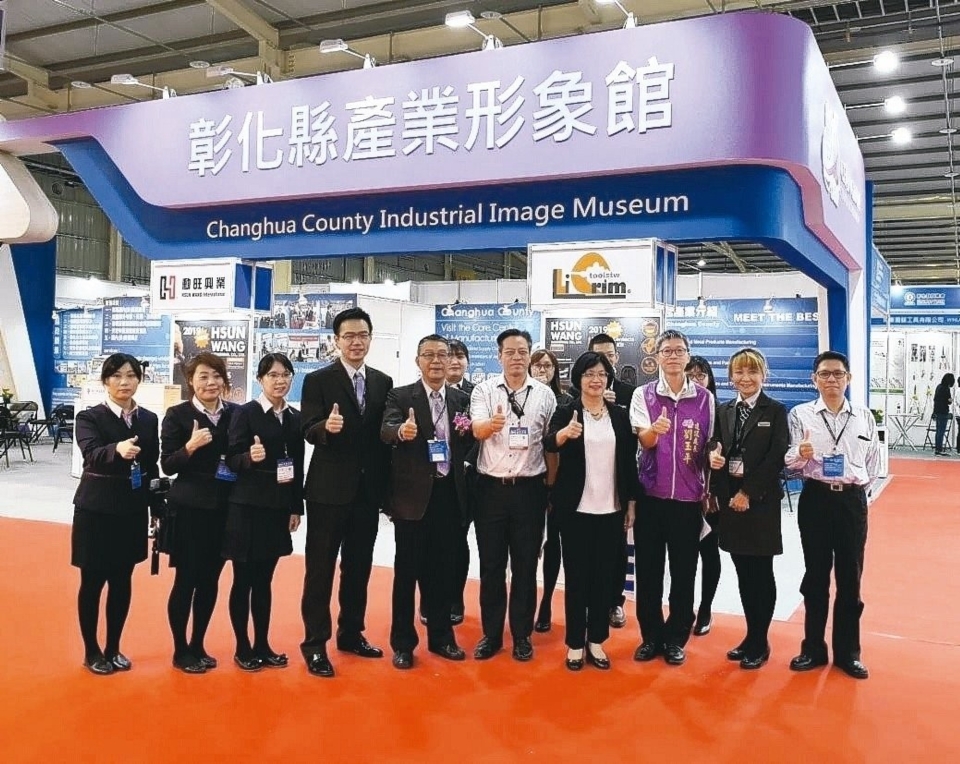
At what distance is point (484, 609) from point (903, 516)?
5380 millimetres

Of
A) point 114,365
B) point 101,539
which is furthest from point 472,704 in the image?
point 114,365

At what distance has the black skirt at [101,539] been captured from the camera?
121 inches

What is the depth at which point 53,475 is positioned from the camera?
9023 mm

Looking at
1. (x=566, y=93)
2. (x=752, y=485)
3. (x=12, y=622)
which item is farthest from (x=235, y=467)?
(x=566, y=93)

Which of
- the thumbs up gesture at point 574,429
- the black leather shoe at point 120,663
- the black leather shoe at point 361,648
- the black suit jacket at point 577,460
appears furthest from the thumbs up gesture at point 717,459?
the black leather shoe at point 120,663

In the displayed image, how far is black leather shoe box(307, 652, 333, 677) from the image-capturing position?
317 cm

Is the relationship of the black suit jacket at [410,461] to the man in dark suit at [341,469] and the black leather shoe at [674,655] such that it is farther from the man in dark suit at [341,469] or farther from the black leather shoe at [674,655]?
the black leather shoe at [674,655]

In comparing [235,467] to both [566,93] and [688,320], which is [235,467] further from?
[688,320]

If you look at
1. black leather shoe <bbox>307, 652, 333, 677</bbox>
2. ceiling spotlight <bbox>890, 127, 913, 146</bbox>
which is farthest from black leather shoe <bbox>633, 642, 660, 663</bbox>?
ceiling spotlight <bbox>890, 127, 913, 146</bbox>

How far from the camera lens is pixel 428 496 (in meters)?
3.30

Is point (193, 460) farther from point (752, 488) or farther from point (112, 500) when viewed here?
point (752, 488)

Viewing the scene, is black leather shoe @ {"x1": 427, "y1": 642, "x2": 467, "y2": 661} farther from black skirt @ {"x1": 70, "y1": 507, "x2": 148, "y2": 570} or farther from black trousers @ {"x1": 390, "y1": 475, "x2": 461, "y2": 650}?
black skirt @ {"x1": 70, "y1": 507, "x2": 148, "y2": 570}

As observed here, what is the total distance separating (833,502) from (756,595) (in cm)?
49

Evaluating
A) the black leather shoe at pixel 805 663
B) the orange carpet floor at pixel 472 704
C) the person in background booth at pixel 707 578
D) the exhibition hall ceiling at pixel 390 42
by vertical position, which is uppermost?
the exhibition hall ceiling at pixel 390 42
